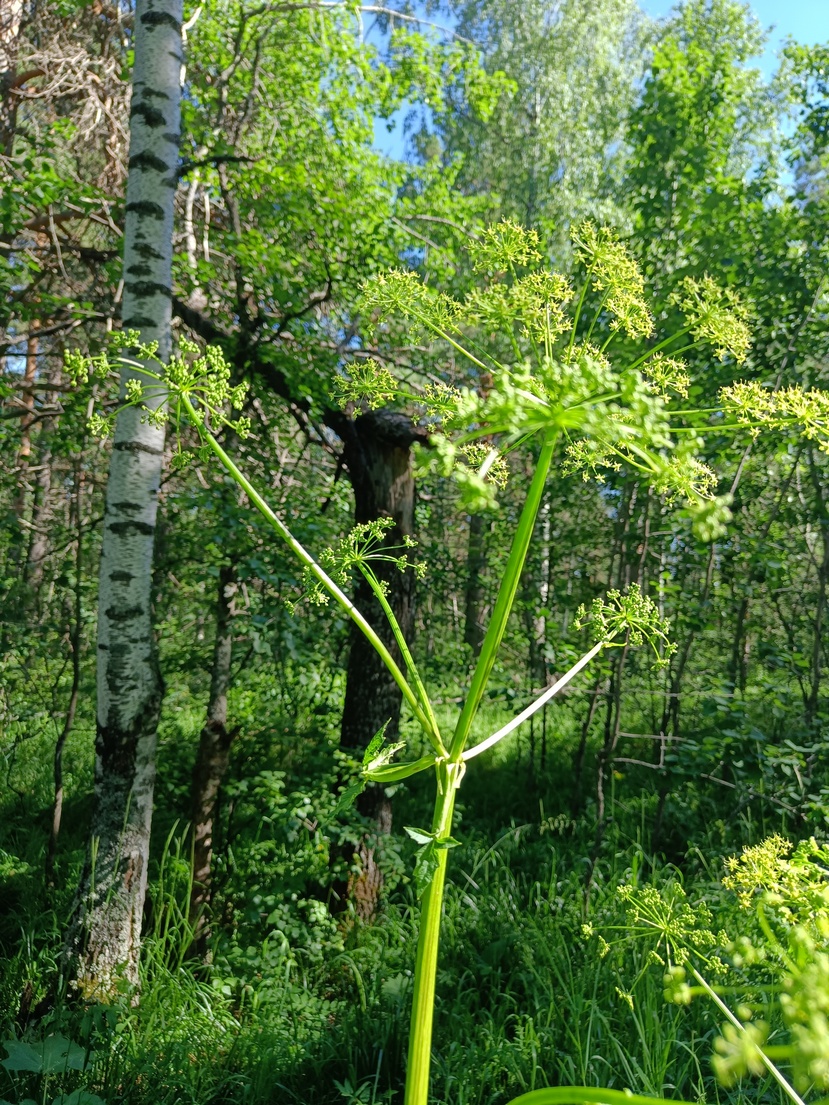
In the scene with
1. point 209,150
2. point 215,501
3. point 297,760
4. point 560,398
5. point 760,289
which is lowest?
point 297,760

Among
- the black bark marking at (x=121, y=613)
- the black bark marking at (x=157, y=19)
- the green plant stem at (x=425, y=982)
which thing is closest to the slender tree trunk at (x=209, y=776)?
the black bark marking at (x=121, y=613)

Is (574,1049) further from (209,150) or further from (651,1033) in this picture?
(209,150)

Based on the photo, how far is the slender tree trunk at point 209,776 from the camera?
13.4 feet

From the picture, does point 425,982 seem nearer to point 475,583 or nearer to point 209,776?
point 209,776

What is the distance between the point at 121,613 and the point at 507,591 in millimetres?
2668

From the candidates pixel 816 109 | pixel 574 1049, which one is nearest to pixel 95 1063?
pixel 574 1049

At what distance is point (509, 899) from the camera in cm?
412

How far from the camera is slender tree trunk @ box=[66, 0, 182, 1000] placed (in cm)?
323

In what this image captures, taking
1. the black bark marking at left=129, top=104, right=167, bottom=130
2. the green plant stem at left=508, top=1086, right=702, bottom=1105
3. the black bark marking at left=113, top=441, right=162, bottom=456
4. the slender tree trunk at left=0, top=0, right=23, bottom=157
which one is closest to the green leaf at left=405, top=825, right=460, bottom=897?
the green plant stem at left=508, top=1086, right=702, bottom=1105

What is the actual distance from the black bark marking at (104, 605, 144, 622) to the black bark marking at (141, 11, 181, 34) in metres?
2.66

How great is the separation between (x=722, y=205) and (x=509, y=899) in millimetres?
4344

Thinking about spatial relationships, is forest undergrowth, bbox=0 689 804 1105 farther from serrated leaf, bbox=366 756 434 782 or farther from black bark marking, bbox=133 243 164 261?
black bark marking, bbox=133 243 164 261

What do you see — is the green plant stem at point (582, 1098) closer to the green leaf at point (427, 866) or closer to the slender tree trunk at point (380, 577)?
the green leaf at point (427, 866)

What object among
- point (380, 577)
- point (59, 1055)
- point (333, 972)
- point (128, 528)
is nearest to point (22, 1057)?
point (59, 1055)
